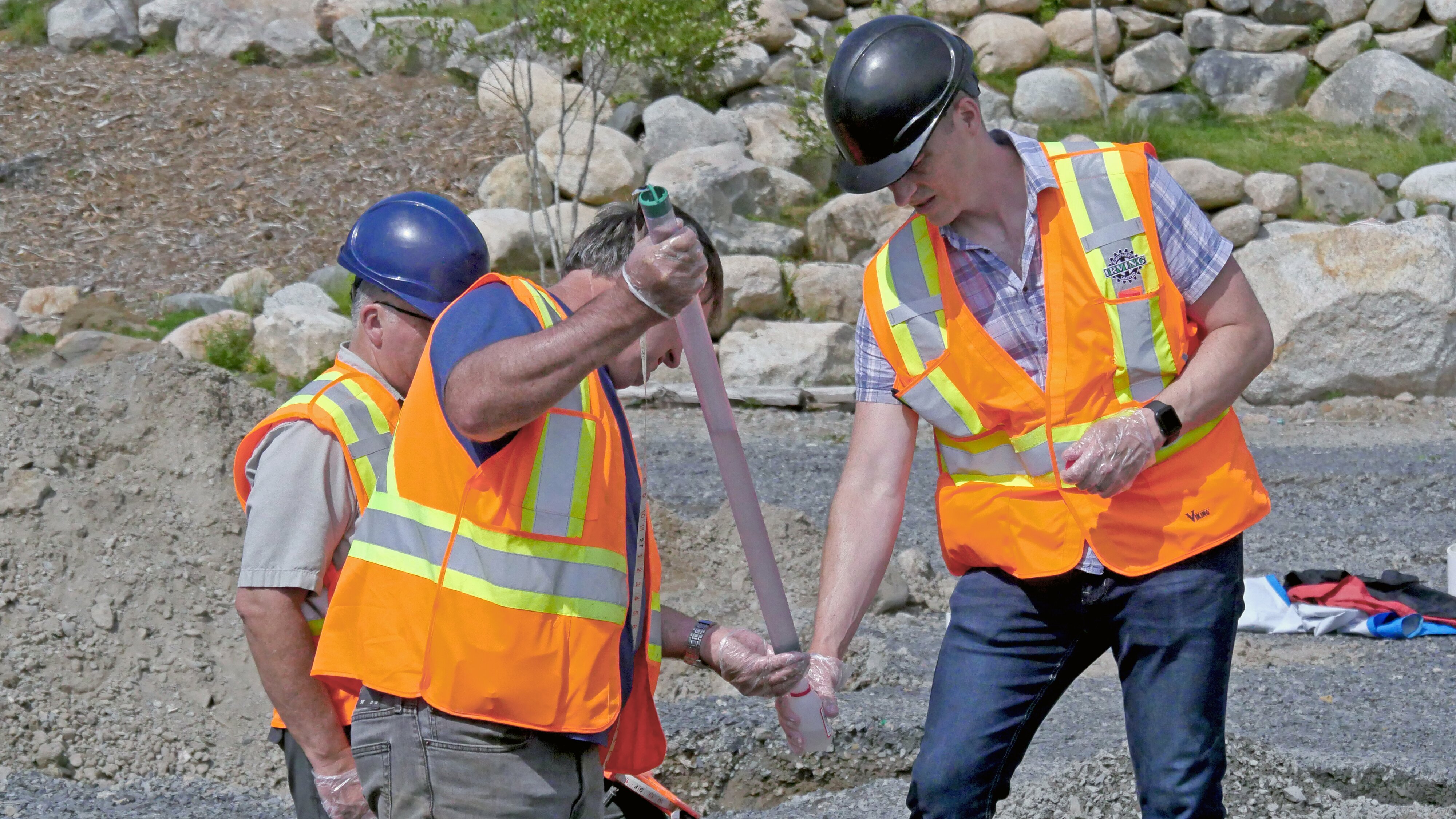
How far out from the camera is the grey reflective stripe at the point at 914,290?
2779mm

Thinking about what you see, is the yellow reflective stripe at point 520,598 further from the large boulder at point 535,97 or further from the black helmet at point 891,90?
the large boulder at point 535,97

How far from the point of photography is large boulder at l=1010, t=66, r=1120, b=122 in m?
16.8

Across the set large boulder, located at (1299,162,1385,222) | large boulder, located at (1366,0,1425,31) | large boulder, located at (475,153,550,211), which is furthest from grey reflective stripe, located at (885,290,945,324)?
large boulder, located at (1366,0,1425,31)

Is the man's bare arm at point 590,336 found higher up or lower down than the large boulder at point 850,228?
higher up

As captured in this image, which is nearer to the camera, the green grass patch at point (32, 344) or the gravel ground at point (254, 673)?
the gravel ground at point (254, 673)

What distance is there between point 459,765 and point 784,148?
1381 cm

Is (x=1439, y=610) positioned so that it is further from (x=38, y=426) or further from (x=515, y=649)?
(x=38, y=426)

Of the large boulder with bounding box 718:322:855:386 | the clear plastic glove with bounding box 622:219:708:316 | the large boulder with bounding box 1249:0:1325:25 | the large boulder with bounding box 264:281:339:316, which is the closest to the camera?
the clear plastic glove with bounding box 622:219:708:316

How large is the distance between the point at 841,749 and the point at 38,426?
4453mm

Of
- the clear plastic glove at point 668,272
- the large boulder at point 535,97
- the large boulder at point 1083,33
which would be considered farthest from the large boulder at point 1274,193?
the clear plastic glove at point 668,272

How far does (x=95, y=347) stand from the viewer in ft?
33.2

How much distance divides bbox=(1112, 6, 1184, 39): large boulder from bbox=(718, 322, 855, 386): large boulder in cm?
903

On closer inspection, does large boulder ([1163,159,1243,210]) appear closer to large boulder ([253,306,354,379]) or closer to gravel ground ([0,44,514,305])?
gravel ground ([0,44,514,305])

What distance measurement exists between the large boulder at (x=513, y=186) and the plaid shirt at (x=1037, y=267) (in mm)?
11578
